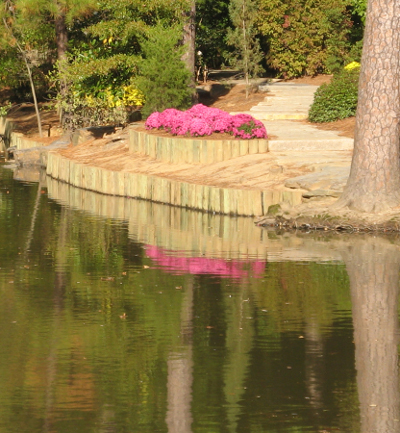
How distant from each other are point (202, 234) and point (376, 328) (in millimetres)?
6528

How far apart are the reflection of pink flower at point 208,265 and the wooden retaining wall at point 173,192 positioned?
12.6ft

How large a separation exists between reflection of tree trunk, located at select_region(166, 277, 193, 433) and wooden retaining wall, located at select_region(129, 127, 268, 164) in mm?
10870

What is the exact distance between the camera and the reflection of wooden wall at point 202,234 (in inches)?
569

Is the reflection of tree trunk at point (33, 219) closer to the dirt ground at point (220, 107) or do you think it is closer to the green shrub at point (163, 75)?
the green shrub at point (163, 75)

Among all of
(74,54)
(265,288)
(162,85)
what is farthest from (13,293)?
(74,54)

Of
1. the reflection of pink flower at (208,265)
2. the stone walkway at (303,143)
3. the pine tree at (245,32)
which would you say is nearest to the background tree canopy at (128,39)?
the pine tree at (245,32)

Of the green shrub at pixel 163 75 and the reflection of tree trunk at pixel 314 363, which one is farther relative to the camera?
the green shrub at pixel 163 75

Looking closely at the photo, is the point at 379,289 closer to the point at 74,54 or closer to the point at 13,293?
the point at 13,293

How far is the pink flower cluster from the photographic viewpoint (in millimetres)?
21719

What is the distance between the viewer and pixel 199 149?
69.7 feet

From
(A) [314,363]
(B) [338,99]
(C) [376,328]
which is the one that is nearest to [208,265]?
(C) [376,328]

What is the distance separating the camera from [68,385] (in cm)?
816

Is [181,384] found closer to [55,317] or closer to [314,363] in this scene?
[314,363]

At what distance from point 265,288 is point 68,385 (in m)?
4.30
